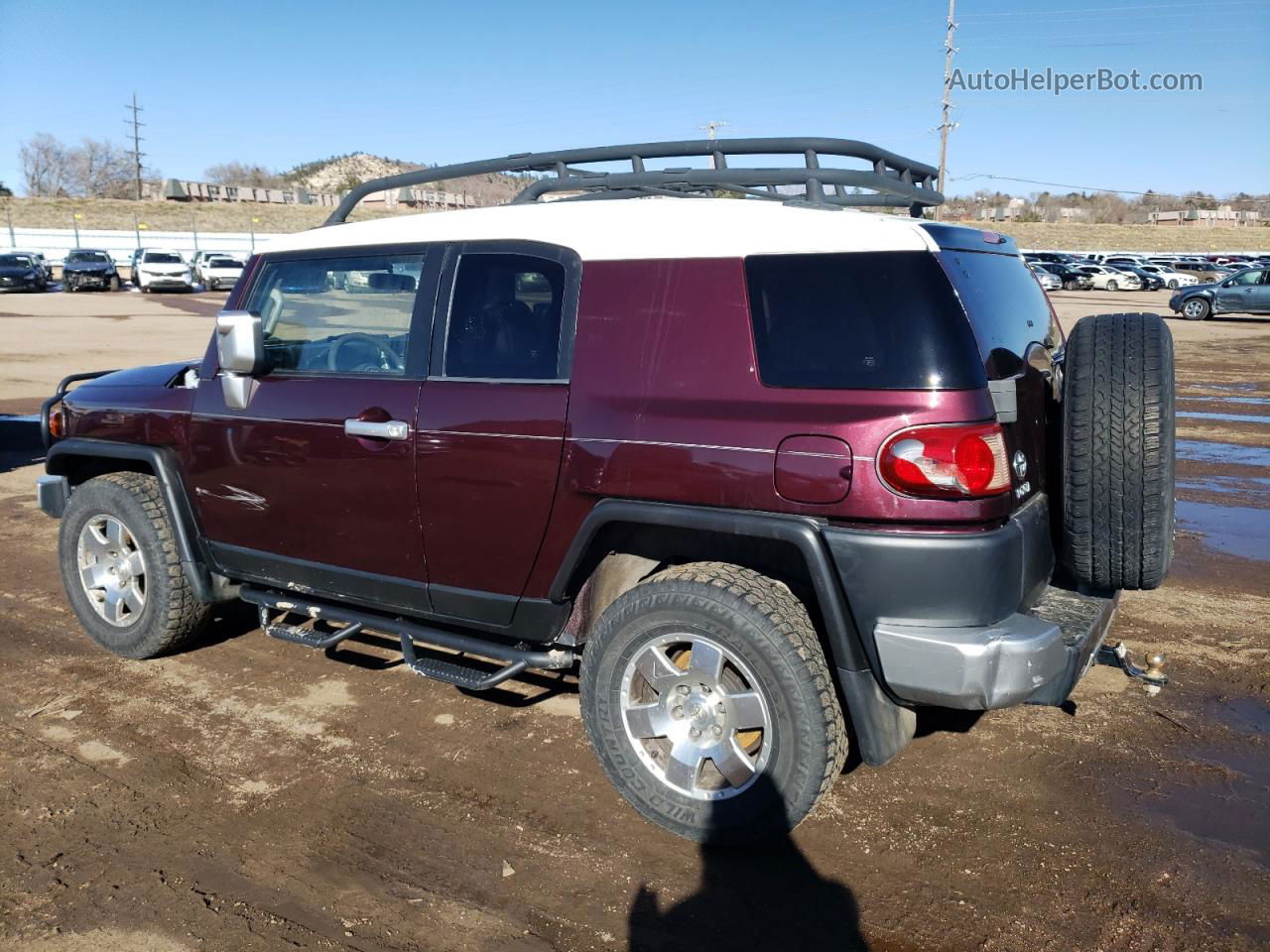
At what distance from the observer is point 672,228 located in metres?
3.46

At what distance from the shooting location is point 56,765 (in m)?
3.89

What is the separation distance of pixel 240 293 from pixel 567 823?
2.68m

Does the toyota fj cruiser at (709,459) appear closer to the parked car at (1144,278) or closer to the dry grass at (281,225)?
the parked car at (1144,278)

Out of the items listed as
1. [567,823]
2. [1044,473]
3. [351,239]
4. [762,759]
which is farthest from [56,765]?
[1044,473]

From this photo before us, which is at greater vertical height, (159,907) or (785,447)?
(785,447)

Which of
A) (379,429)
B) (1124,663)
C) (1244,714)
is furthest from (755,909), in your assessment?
(1244,714)

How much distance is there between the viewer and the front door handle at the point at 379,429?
3832 mm

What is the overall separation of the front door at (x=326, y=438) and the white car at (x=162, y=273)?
129ft

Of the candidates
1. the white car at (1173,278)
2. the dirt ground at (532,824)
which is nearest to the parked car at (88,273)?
the dirt ground at (532,824)

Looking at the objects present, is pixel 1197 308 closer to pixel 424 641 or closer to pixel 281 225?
pixel 424 641

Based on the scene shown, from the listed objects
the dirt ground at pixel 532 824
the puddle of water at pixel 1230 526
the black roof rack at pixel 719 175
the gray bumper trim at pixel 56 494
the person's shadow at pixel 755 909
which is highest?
the black roof rack at pixel 719 175

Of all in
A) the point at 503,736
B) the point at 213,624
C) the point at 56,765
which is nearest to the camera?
the point at 56,765

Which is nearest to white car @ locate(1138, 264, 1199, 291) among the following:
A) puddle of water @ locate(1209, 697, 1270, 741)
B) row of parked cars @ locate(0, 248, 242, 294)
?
row of parked cars @ locate(0, 248, 242, 294)

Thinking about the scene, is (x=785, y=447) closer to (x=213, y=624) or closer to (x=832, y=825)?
(x=832, y=825)
